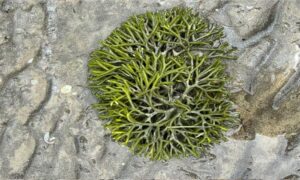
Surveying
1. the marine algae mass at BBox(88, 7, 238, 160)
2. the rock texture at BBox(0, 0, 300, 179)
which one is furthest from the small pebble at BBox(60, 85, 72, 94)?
the marine algae mass at BBox(88, 7, 238, 160)

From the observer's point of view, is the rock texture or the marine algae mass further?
the rock texture

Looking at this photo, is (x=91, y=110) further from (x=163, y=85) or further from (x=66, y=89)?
(x=163, y=85)

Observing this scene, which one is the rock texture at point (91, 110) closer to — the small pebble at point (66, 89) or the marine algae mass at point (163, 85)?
the small pebble at point (66, 89)

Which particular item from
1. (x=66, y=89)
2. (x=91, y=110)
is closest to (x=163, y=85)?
(x=91, y=110)

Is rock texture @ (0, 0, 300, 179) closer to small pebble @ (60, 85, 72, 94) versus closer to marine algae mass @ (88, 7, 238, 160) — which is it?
small pebble @ (60, 85, 72, 94)

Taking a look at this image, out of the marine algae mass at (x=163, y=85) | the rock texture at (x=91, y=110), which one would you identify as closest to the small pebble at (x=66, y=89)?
the rock texture at (x=91, y=110)
